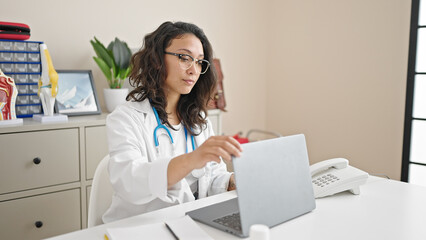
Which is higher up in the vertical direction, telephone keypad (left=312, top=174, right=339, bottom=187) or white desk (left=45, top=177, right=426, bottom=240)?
telephone keypad (left=312, top=174, right=339, bottom=187)

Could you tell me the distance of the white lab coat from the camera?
1.23 m

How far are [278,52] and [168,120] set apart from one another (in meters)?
2.34

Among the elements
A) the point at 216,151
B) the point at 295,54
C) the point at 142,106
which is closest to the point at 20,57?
the point at 142,106

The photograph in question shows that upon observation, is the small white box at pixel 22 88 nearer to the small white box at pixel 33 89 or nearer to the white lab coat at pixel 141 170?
the small white box at pixel 33 89

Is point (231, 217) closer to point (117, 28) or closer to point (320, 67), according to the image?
point (117, 28)

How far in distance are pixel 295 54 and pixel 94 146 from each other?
2108 mm

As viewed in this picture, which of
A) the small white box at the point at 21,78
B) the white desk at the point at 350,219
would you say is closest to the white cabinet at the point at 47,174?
the small white box at the point at 21,78

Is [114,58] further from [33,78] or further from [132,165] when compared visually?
[132,165]

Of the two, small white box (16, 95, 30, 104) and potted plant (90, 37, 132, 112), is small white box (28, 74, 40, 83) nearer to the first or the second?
small white box (16, 95, 30, 104)

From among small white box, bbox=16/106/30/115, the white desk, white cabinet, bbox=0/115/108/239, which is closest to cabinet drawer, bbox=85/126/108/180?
white cabinet, bbox=0/115/108/239

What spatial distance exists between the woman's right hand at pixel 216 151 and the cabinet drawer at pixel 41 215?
1.31 m

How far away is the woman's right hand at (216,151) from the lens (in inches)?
40.2

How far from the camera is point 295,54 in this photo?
11.7 ft

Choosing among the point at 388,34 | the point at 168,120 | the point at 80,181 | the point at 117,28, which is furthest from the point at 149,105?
the point at 388,34
